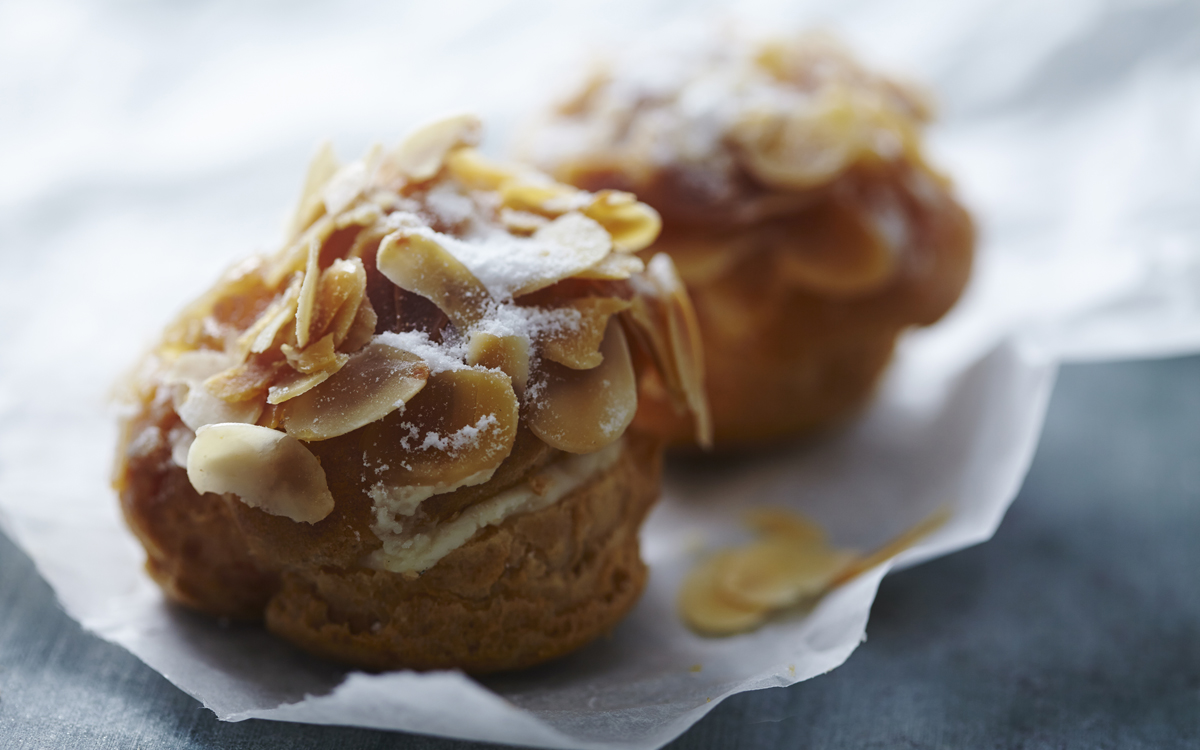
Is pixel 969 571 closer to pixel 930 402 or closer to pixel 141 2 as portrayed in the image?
pixel 930 402

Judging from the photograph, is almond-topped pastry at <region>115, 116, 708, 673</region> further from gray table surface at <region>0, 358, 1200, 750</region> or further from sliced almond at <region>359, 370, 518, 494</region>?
gray table surface at <region>0, 358, 1200, 750</region>

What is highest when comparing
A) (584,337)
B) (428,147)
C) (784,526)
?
(428,147)

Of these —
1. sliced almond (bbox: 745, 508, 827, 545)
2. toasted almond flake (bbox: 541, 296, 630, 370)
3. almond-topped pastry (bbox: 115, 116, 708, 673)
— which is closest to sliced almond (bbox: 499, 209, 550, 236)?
almond-topped pastry (bbox: 115, 116, 708, 673)

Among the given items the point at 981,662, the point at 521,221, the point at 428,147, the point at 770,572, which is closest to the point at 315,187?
the point at 428,147

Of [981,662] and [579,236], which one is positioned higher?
[579,236]

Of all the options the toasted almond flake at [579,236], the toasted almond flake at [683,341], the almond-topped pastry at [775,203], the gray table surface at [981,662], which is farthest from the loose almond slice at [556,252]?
the gray table surface at [981,662]

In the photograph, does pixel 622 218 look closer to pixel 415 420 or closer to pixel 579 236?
pixel 579 236
